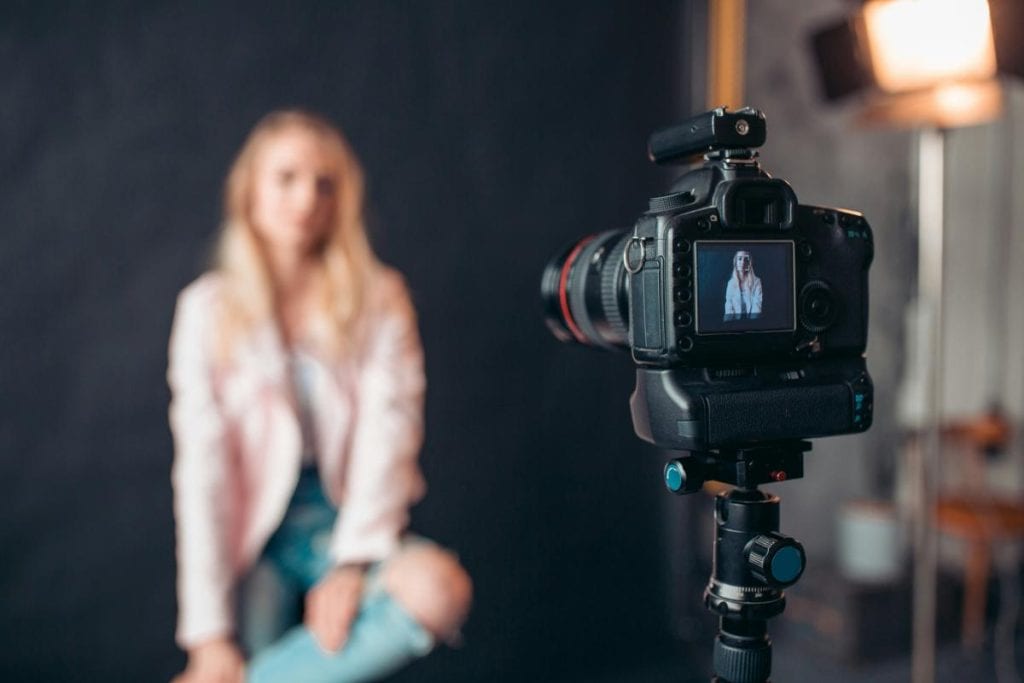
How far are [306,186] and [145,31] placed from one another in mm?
400

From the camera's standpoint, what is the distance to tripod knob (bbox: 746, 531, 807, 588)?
0.97m

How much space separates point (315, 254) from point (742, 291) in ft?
3.36

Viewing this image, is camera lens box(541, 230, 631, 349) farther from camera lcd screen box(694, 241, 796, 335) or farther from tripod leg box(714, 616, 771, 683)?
tripod leg box(714, 616, 771, 683)

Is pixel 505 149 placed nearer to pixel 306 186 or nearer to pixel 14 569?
pixel 306 186

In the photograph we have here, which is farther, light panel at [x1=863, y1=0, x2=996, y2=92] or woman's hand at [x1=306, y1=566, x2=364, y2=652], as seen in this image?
woman's hand at [x1=306, y1=566, x2=364, y2=652]

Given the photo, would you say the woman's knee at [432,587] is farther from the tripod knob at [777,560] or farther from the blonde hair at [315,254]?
the tripod knob at [777,560]

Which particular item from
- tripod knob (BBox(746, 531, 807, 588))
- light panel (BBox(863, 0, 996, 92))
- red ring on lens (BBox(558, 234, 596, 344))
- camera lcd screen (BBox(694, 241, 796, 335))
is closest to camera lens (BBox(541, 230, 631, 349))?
red ring on lens (BBox(558, 234, 596, 344))

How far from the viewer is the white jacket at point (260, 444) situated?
1660 millimetres

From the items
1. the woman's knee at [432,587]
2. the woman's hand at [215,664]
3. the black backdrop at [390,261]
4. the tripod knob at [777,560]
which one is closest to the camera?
the tripod knob at [777,560]

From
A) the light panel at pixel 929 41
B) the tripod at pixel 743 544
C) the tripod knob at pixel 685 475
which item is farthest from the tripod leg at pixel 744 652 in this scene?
the light panel at pixel 929 41

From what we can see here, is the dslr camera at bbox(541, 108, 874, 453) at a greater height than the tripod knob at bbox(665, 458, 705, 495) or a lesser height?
greater

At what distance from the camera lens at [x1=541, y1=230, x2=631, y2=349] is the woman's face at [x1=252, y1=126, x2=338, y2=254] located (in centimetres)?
66

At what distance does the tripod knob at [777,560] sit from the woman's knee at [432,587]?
39.9 inches

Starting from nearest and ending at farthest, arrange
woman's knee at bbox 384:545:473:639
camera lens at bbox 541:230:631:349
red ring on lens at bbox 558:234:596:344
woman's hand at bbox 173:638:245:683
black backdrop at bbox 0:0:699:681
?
camera lens at bbox 541:230:631:349, red ring on lens at bbox 558:234:596:344, black backdrop at bbox 0:0:699:681, woman's hand at bbox 173:638:245:683, woman's knee at bbox 384:545:473:639
